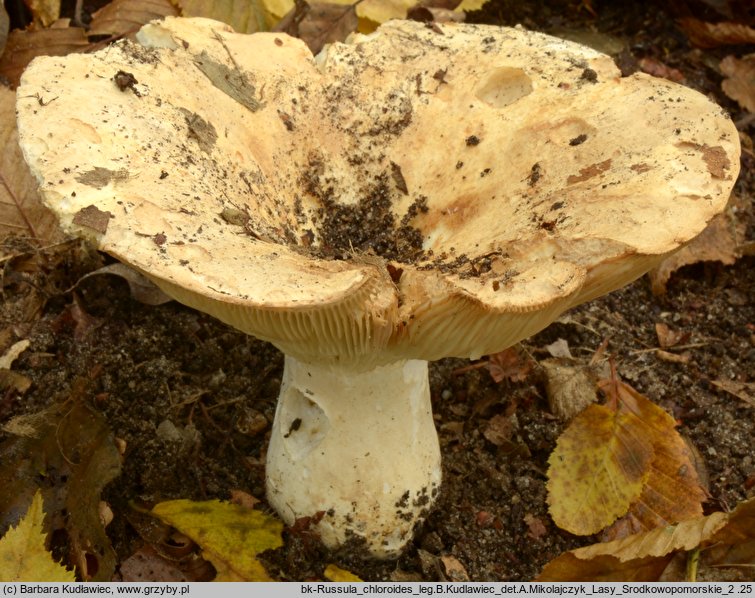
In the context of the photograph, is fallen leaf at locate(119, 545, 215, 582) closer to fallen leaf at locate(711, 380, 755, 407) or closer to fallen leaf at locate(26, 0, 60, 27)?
fallen leaf at locate(711, 380, 755, 407)

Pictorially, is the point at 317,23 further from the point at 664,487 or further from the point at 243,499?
the point at 664,487

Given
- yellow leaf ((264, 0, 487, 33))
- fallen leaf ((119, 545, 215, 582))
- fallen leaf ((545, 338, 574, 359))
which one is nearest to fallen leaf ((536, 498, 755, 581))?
fallen leaf ((545, 338, 574, 359))

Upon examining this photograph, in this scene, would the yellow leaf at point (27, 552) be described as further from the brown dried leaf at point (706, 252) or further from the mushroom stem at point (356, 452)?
the brown dried leaf at point (706, 252)

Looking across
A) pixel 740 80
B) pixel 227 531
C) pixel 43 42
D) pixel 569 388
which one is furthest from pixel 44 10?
pixel 740 80

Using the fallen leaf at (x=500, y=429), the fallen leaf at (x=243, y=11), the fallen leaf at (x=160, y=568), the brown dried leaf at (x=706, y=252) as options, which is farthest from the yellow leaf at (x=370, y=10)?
the fallen leaf at (x=160, y=568)
